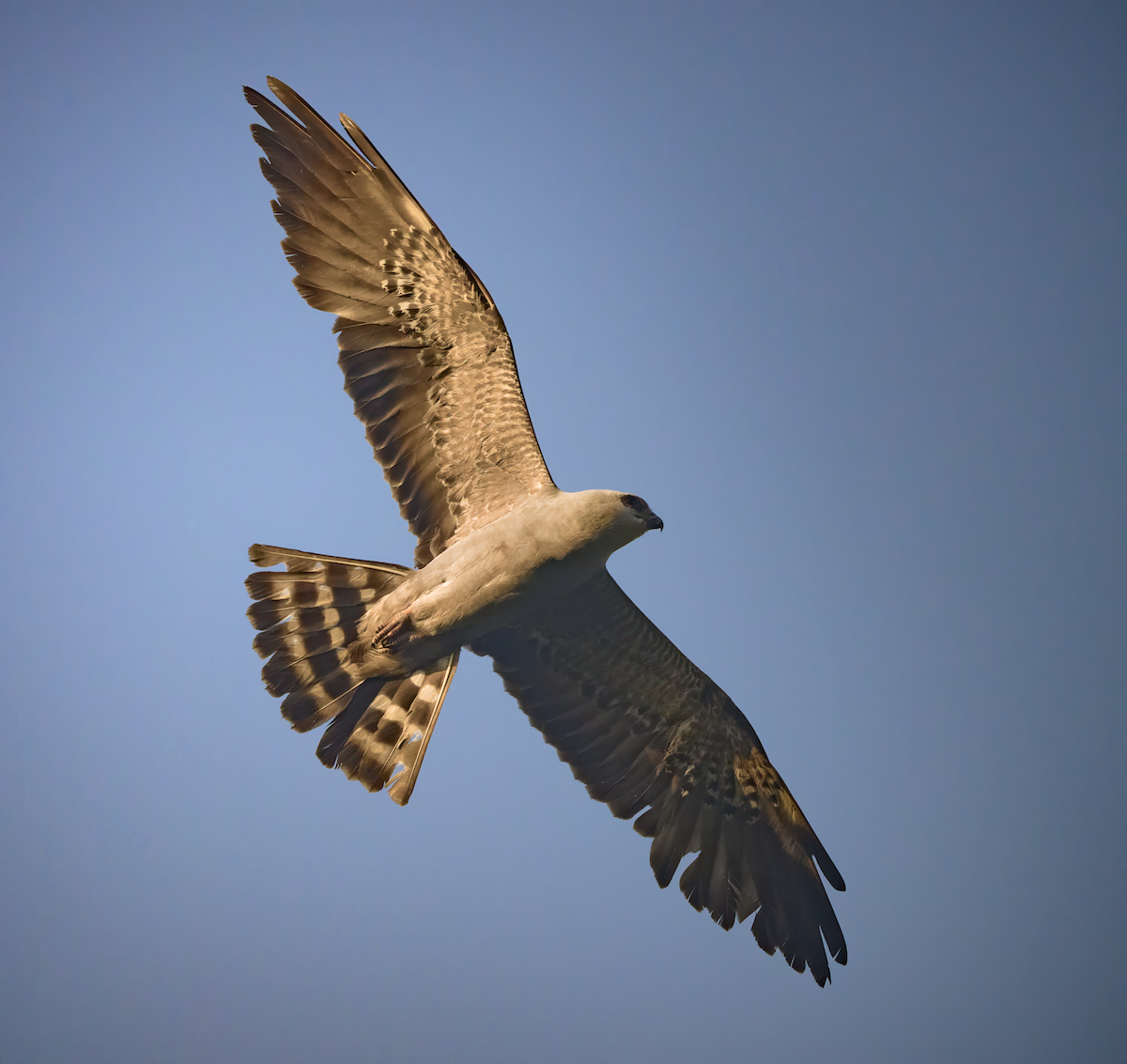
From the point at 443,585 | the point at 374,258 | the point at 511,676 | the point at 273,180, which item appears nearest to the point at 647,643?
the point at 511,676

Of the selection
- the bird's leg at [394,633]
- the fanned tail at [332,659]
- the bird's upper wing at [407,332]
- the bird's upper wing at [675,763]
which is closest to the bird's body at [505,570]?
the bird's leg at [394,633]

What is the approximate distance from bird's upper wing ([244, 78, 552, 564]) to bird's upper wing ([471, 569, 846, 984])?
0.87m

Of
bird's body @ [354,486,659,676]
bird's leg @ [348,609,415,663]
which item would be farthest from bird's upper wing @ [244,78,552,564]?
bird's leg @ [348,609,415,663]

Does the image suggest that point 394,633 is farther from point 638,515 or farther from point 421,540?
point 638,515

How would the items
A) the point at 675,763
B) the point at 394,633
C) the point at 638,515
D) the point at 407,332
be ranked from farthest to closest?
the point at 675,763, the point at 407,332, the point at 394,633, the point at 638,515

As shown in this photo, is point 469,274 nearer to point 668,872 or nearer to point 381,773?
point 381,773

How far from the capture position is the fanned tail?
4516mm

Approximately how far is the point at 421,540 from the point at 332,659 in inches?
30.9

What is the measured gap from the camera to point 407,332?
15.0ft

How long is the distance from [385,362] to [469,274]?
0.64 metres

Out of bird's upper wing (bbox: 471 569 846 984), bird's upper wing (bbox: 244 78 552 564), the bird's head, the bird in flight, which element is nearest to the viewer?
the bird's head

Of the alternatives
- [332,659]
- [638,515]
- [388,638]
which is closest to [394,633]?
[388,638]

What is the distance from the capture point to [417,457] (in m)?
4.63

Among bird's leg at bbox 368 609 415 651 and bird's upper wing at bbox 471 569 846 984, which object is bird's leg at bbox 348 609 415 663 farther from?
bird's upper wing at bbox 471 569 846 984
